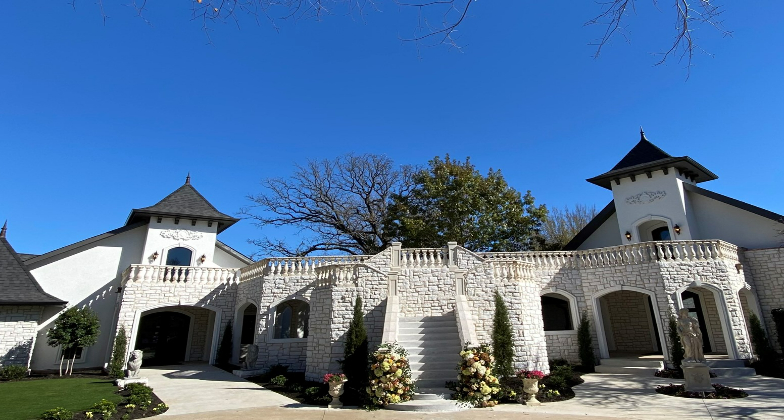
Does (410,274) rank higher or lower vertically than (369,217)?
lower

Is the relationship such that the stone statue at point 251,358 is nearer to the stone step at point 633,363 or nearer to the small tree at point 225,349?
the small tree at point 225,349

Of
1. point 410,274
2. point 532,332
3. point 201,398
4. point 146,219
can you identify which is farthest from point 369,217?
point 201,398

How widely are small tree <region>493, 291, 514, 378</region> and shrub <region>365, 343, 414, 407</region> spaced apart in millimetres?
3569

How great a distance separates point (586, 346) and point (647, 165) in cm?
967

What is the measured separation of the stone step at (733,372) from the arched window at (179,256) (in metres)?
22.6

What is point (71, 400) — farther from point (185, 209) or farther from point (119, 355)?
point (185, 209)

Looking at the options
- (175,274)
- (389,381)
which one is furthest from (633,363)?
(175,274)

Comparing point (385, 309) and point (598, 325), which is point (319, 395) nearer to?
point (385, 309)

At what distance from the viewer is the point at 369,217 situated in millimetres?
26375

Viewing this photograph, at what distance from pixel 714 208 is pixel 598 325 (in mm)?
8798

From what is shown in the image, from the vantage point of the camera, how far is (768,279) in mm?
15836

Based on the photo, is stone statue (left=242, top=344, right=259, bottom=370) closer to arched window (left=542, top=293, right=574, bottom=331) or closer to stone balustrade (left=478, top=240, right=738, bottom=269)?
stone balustrade (left=478, top=240, right=738, bottom=269)

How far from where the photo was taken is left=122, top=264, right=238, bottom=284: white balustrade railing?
56.2 ft

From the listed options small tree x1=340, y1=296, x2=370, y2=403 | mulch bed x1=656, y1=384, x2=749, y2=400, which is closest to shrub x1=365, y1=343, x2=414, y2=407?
small tree x1=340, y1=296, x2=370, y2=403
